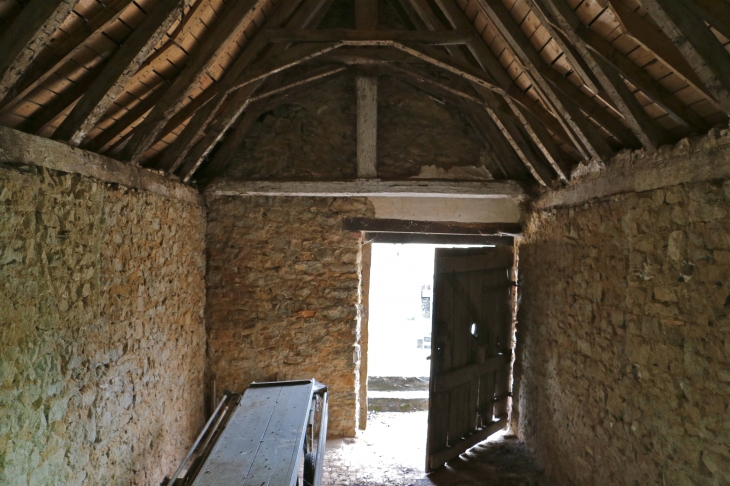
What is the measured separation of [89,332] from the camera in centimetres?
290

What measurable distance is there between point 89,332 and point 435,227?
3520 mm

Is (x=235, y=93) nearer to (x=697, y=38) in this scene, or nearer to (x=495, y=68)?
(x=495, y=68)

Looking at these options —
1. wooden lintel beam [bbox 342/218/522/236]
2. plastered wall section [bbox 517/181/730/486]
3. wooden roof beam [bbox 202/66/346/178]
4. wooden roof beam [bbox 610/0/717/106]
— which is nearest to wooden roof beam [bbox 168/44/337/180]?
wooden roof beam [bbox 202/66/346/178]

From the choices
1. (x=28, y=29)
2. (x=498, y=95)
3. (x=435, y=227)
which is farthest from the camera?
(x=435, y=227)

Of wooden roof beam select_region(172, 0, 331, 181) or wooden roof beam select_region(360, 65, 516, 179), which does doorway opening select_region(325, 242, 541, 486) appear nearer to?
wooden roof beam select_region(360, 65, 516, 179)

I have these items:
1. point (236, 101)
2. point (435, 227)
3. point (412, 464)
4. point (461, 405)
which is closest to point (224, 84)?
point (236, 101)

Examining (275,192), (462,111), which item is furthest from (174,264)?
Answer: (462,111)

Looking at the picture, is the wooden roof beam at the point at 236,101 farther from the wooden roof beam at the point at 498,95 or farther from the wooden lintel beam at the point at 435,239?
the wooden lintel beam at the point at 435,239

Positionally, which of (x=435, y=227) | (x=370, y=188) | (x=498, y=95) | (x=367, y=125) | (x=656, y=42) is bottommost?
(x=435, y=227)

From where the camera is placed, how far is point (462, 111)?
16.3ft

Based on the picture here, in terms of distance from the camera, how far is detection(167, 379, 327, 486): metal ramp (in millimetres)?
2887

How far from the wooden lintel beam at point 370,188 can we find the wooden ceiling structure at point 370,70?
6.5 inches

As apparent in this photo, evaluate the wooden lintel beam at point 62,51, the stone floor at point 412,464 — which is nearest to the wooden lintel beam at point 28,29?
the wooden lintel beam at point 62,51

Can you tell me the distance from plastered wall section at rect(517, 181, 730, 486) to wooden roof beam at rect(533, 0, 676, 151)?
13.8 inches
